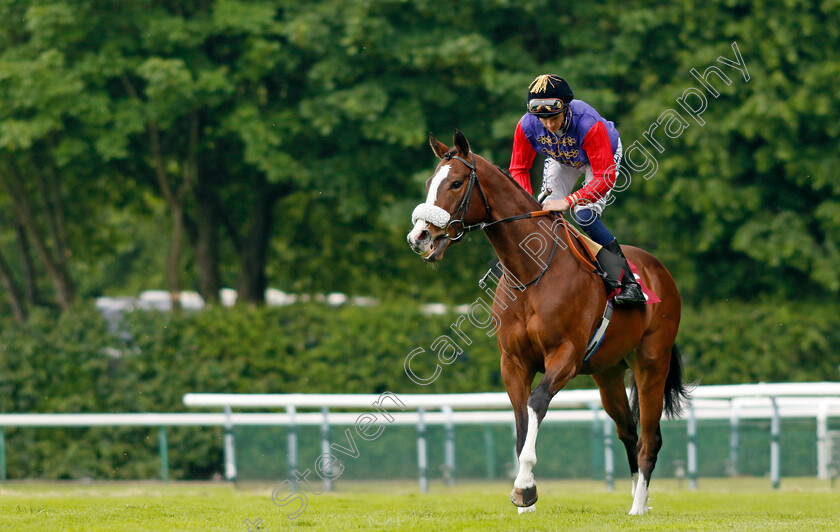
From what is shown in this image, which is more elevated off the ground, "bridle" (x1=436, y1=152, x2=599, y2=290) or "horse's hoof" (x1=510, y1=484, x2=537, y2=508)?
"bridle" (x1=436, y1=152, x2=599, y2=290)

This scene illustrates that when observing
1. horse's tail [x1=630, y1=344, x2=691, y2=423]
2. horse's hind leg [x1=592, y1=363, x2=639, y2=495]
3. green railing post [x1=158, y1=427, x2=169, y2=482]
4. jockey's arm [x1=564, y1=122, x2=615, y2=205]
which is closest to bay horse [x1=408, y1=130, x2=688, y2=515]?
jockey's arm [x1=564, y1=122, x2=615, y2=205]

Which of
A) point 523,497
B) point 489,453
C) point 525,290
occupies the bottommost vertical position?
point 489,453

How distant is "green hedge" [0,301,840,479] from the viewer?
16.1 metres

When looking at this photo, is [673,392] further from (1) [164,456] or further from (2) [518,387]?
(1) [164,456]

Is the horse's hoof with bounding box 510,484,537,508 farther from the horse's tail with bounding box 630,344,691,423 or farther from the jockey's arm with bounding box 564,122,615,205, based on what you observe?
the horse's tail with bounding box 630,344,691,423

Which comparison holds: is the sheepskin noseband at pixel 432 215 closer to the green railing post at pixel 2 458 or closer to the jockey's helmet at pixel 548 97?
the jockey's helmet at pixel 548 97

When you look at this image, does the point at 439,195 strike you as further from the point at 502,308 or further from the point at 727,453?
the point at 727,453

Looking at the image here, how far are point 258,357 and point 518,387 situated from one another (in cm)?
973

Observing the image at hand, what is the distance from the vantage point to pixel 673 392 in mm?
9000

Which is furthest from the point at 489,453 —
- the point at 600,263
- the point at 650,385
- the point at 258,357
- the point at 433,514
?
the point at 600,263

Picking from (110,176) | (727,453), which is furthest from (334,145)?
(727,453)

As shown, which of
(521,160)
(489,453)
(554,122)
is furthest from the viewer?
(489,453)

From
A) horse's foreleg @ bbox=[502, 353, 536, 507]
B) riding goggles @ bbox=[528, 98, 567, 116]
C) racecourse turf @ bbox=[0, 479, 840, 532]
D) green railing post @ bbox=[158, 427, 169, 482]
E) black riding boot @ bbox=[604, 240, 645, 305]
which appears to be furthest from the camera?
green railing post @ bbox=[158, 427, 169, 482]

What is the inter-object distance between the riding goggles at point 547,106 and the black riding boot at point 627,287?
3.58 ft
